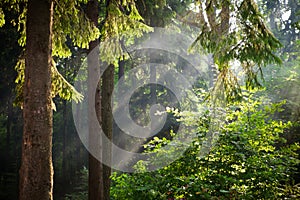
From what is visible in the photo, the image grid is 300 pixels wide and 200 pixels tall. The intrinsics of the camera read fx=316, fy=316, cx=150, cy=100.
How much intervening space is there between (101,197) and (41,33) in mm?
4399

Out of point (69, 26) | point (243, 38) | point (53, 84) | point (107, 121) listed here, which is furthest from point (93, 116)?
point (243, 38)

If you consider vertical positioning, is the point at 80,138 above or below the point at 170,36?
below

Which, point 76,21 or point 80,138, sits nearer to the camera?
point 76,21

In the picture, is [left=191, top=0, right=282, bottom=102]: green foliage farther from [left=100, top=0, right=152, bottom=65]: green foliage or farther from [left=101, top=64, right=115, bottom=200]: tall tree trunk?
[left=101, top=64, right=115, bottom=200]: tall tree trunk

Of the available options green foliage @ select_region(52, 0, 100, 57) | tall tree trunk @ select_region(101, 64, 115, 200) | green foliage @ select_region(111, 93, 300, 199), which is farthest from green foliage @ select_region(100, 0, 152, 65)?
green foliage @ select_region(111, 93, 300, 199)

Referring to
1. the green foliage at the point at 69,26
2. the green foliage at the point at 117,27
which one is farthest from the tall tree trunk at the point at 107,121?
the green foliage at the point at 69,26

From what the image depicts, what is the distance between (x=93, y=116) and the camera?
7.53 metres

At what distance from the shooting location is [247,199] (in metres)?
4.28

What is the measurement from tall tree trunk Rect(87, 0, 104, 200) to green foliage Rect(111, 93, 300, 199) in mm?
2331

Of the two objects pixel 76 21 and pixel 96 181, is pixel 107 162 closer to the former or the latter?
pixel 96 181

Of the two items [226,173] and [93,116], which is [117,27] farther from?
[226,173]

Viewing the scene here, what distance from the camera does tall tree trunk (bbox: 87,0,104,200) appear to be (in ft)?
24.5

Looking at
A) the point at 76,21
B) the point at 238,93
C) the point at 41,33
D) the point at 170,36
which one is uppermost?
the point at 170,36

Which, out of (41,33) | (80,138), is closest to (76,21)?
(41,33)
